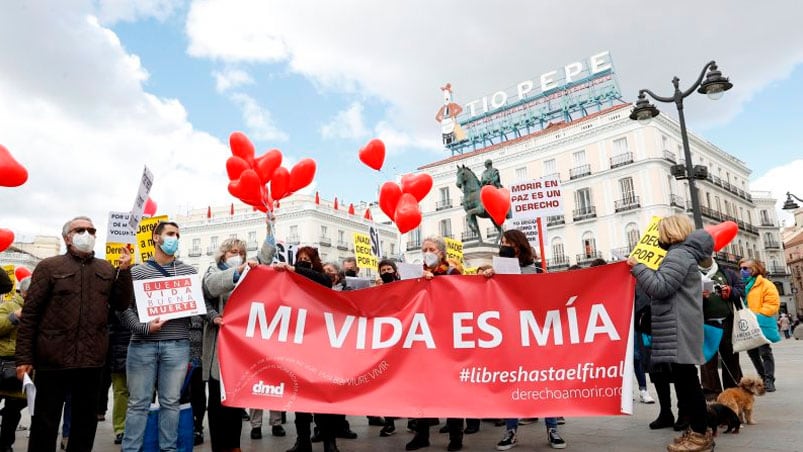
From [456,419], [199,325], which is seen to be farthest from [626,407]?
[199,325]

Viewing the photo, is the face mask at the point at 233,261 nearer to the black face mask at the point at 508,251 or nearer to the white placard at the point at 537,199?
the black face mask at the point at 508,251

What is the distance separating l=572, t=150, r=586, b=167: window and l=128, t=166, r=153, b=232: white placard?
39.1 meters

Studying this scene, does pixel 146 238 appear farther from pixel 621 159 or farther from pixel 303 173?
pixel 621 159

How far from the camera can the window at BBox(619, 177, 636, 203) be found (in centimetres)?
3925

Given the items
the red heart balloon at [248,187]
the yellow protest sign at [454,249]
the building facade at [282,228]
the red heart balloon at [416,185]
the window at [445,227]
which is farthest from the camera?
the building facade at [282,228]

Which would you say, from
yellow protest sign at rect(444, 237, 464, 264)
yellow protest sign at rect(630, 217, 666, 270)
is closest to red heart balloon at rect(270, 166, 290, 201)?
yellow protest sign at rect(444, 237, 464, 264)

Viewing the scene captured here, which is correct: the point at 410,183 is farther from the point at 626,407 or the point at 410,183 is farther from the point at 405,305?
the point at 626,407

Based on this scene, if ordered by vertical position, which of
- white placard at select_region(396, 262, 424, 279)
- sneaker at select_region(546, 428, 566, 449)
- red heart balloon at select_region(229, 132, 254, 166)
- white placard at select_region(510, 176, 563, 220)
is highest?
red heart balloon at select_region(229, 132, 254, 166)

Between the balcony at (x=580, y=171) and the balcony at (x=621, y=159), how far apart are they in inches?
71.2

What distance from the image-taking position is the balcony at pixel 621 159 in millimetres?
39344

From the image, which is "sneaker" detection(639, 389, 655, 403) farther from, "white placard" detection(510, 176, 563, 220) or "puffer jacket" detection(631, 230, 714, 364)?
"puffer jacket" detection(631, 230, 714, 364)

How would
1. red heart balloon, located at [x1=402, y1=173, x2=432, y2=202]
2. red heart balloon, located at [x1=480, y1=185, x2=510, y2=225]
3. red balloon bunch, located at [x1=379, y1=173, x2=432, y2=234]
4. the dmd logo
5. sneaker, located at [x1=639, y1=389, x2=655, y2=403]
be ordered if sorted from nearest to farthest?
the dmd logo → sneaker, located at [x1=639, y1=389, x2=655, y2=403] → red heart balloon, located at [x1=480, y1=185, x2=510, y2=225] → red balloon bunch, located at [x1=379, y1=173, x2=432, y2=234] → red heart balloon, located at [x1=402, y1=173, x2=432, y2=202]

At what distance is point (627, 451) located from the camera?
452 cm

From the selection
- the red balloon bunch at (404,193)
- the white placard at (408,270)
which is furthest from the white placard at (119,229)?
the red balloon bunch at (404,193)
